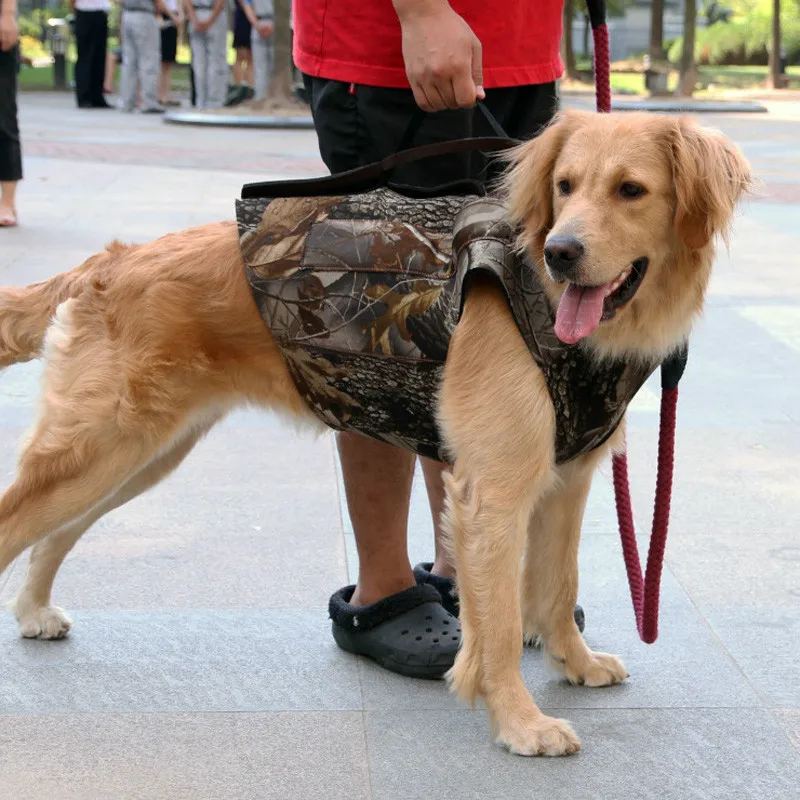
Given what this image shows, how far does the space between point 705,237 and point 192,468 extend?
2.77 m

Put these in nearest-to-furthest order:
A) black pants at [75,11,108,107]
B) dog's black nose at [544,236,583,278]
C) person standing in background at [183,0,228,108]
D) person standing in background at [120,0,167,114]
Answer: dog's black nose at [544,236,583,278] → person standing in background at [183,0,228,108] → person standing in background at [120,0,167,114] → black pants at [75,11,108,107]

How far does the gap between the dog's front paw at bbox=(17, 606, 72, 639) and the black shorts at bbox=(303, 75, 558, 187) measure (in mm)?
1530

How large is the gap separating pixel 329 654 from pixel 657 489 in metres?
1.06

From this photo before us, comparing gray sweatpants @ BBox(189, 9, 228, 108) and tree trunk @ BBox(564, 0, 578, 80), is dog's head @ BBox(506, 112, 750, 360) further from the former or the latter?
tree trunk @ BBox(564, 0, 578, 80)

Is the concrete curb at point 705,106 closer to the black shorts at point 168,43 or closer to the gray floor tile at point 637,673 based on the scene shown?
the black shorts at point 168,43

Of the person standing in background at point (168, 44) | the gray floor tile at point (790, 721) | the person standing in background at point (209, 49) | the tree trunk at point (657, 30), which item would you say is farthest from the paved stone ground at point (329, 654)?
the tree trunk at point (657, 30)

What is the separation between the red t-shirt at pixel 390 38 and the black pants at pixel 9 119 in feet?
19.3

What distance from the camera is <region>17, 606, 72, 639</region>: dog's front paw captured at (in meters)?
3.64

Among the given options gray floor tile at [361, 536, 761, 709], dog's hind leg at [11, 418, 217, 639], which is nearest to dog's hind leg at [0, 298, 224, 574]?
dog's hind leg at [11, 418, 217, 639]

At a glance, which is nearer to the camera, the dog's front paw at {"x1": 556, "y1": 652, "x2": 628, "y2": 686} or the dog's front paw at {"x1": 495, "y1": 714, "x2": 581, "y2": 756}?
the dog's front paw at {"x1": 495, "y1": 714, "x2": 581, "y2": 756}

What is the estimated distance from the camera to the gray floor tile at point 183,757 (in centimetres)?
290

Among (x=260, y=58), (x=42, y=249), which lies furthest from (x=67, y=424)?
(x=260, y=58)

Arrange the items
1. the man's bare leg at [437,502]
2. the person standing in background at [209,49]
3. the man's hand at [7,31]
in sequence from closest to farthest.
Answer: the man's bare leg at [437,502] < the man's hand at [7,31] < the person standing in background at [209,49]

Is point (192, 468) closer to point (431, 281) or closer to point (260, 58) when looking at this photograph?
point (431, 281)
